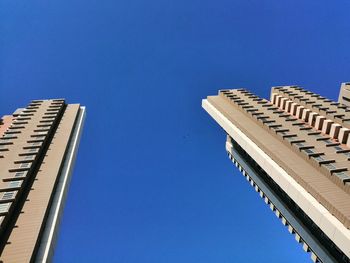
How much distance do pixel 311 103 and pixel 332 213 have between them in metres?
34.1

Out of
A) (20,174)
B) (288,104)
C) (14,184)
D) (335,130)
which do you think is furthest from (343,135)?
(14,184)

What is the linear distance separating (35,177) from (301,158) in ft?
95.7

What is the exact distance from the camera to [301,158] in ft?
133

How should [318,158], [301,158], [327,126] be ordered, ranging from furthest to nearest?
[327,126], [301,158], [318,158]

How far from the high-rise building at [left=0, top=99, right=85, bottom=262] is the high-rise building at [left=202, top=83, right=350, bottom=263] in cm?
2295

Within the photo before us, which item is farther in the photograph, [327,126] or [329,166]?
[327,126]

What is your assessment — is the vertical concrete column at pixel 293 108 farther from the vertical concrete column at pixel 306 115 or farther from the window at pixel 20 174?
the window at pixel 20 174

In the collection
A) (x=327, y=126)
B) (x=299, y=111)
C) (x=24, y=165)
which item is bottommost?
(x=24, y=165)

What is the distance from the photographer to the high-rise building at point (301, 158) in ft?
107

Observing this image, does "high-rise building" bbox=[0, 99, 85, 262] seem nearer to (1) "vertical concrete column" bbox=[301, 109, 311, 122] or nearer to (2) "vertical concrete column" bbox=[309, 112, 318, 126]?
(2) "vertical concrete column" bbox=[309, 112, 318, 126]

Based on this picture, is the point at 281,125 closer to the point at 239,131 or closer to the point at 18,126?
the point at 239,131

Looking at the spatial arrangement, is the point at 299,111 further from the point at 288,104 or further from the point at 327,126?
the point at 327,126

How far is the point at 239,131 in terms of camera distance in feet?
173

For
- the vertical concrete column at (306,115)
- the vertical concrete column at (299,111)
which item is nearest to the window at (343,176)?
the vertical concrete column at (306,115)
